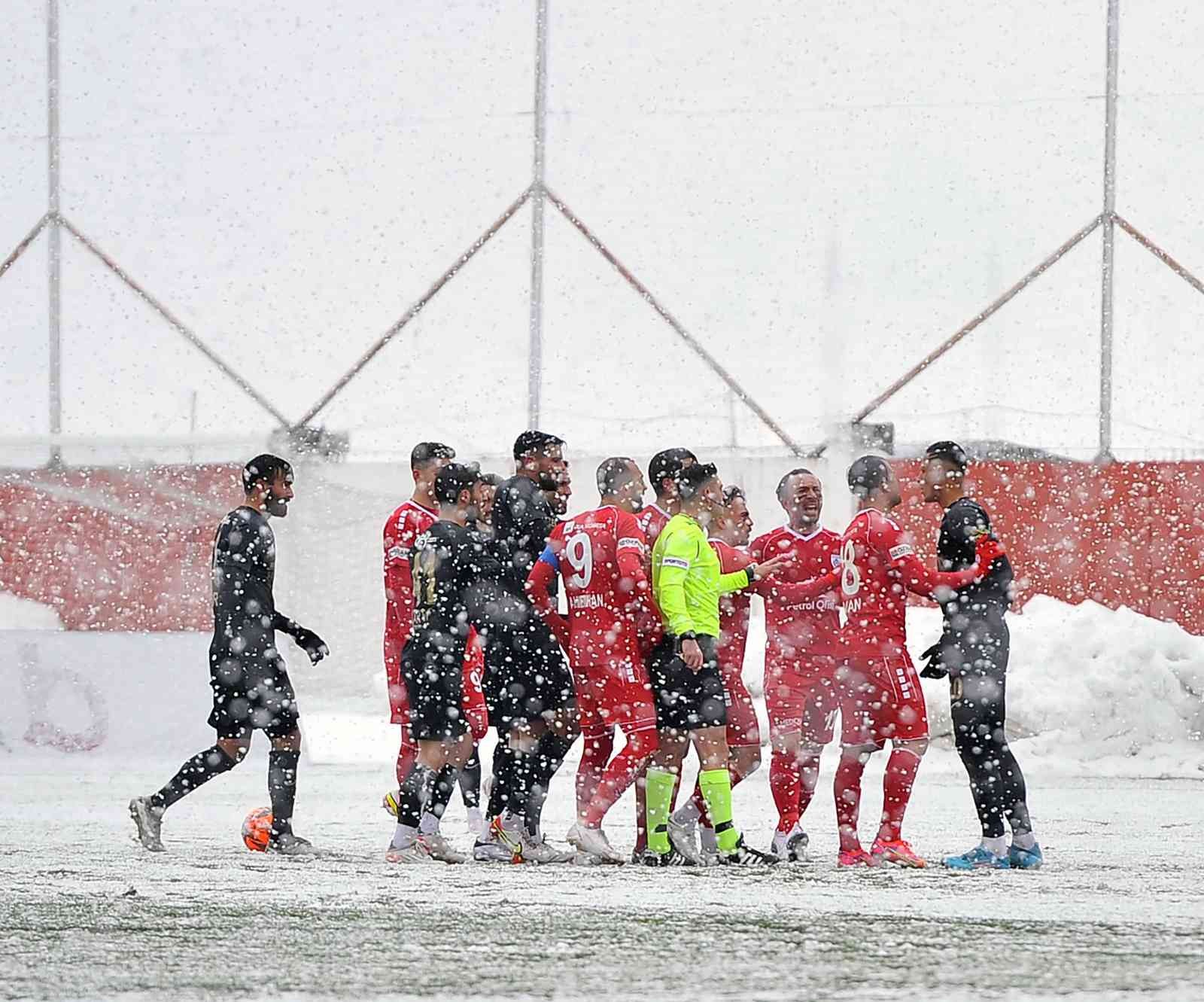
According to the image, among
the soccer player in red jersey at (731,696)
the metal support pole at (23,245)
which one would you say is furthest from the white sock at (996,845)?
the metal support pole at (23,245)

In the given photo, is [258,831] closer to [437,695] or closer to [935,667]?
[437,695]

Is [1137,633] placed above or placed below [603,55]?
below

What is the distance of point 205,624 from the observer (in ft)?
50.6

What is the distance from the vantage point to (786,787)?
7.65 metres

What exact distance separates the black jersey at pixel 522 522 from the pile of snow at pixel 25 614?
8.25 m

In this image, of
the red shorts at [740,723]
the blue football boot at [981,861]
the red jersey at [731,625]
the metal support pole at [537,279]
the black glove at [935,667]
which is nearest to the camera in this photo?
the blue football boot at [981,861]

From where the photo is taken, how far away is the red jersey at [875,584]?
7.34 meters

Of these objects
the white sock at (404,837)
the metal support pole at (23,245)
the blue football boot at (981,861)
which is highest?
the metal support pole at (23,245)

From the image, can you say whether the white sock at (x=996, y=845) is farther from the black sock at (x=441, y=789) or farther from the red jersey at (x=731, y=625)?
the black sock at (x=441, y=789)

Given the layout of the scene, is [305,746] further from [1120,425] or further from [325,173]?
[1120,425]

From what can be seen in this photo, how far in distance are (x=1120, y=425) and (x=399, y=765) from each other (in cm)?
865

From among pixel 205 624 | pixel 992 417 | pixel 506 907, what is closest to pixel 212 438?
pixel 205 624

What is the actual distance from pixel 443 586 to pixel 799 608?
1485 millimetres

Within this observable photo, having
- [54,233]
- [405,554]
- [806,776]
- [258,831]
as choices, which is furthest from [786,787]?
[54,233]
